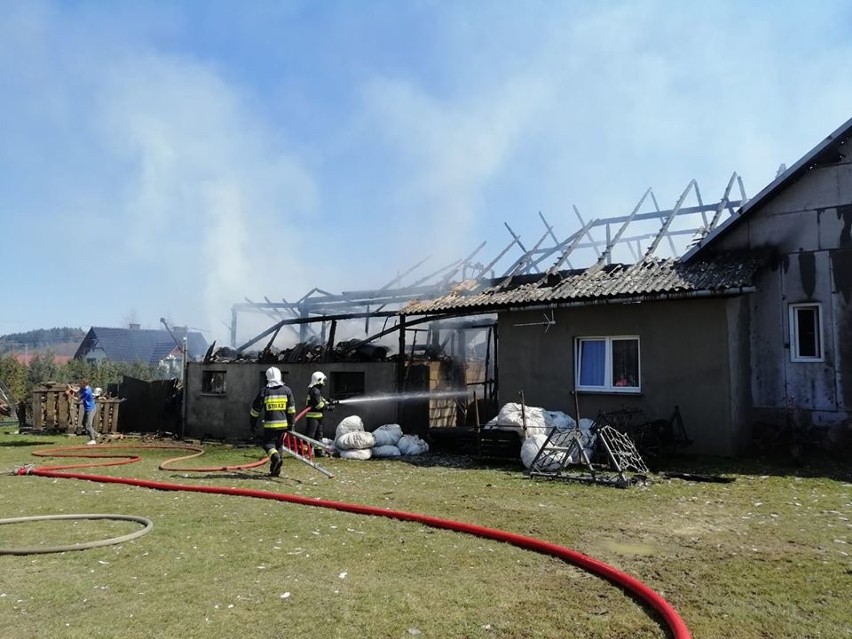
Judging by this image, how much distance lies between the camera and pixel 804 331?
11.8 metres

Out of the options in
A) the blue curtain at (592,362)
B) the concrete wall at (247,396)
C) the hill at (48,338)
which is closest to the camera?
the blue curtain at (592,362)

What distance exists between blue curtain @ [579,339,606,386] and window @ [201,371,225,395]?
36.3 ft

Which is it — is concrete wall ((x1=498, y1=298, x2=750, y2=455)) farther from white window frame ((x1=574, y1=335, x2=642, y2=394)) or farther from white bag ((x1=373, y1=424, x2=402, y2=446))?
white bag ((x1=373, y1=424, x2=402, y2=446))

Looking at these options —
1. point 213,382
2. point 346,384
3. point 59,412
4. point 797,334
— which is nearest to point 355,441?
point 346,384

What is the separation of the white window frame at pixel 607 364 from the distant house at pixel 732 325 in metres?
0.02

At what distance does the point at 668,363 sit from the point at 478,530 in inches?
269

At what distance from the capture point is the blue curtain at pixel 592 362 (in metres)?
12.8

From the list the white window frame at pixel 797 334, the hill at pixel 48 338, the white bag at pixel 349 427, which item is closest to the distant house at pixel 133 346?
the hill at pixel 48 338

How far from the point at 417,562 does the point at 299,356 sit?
42.0 feet

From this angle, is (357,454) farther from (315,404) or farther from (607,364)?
(607,364)

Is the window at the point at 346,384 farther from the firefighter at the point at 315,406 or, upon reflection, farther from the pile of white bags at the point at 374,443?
the firefighter at the point at 315,406

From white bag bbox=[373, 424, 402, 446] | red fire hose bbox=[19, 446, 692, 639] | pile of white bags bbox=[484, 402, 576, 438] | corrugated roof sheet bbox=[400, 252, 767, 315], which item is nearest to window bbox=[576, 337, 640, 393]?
corrugated roof sheet bbox=[400, 252, 767, 315]

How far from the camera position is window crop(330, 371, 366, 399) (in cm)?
1635

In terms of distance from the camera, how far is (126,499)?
8641 mm
